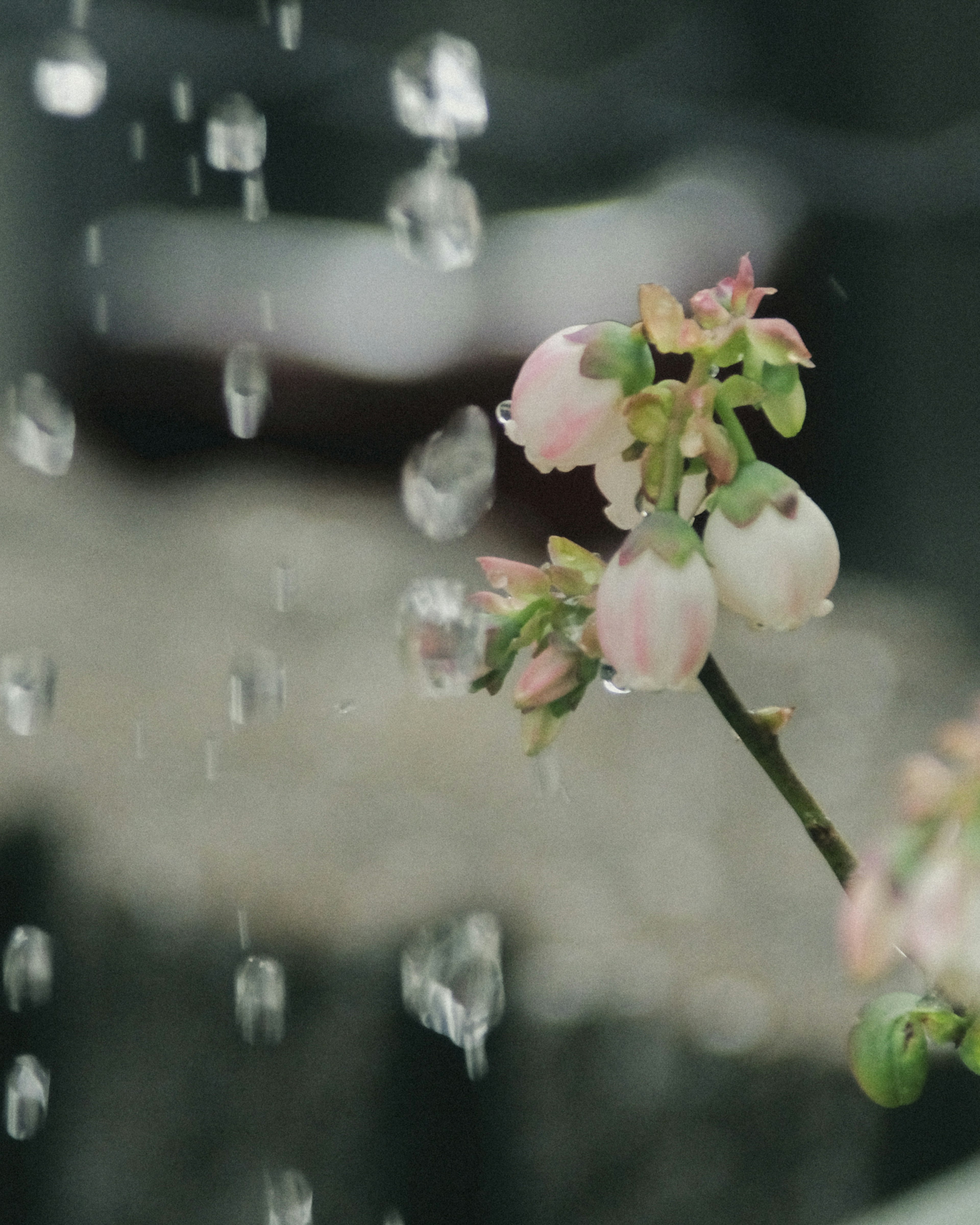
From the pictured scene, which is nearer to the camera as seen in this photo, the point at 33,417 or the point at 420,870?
the point at 33,417

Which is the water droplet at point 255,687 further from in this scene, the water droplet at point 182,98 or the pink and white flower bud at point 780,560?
the water droplet at point 182,98

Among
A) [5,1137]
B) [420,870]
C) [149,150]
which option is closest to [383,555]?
[420,870]

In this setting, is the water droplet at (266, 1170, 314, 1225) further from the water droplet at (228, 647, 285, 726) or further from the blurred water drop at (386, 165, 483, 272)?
the blurred water drop at (386, 165, 483, 272)

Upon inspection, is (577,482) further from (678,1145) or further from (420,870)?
(678,1145)

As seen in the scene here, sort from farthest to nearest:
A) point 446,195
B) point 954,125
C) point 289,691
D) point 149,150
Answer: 1. point 149,150
2. point 954,125
3. point 289,691
4. point 446,195

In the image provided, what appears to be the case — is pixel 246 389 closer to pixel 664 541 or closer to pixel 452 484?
pixel 452 484

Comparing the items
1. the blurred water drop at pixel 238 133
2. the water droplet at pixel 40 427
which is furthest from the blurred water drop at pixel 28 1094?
the blurred water drop at pixel 238 133
